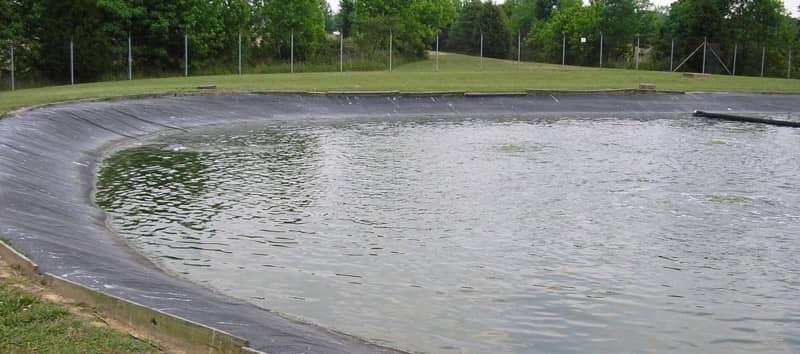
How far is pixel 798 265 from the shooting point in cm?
931

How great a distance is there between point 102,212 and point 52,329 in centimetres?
626

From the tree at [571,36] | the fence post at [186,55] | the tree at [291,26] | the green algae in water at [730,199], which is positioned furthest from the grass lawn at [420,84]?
the green algae in water at [730,199]

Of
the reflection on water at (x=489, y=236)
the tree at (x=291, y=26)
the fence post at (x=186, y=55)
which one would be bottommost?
the reflection on water at (x=489, y=236)

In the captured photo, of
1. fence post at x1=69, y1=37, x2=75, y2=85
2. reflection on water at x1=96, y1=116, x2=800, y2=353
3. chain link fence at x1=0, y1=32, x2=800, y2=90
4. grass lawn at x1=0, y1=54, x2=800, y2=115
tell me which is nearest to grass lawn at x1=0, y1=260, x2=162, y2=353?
reflection on water at x1=96, y1=116, x2=800, y2=353

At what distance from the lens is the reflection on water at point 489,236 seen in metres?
7.52

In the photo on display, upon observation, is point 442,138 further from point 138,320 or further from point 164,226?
point 138,320

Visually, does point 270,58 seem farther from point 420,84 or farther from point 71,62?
point 420,84

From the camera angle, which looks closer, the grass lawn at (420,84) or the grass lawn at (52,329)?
the grass lawn at (52,329)

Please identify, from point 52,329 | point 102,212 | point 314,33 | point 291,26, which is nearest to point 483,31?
point 314,33

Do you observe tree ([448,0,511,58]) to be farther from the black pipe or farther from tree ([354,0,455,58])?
the black pipe

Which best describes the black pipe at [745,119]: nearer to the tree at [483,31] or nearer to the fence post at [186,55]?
the fence post at [186,55]

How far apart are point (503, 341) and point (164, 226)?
5.62 meters

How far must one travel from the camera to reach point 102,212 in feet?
38.4

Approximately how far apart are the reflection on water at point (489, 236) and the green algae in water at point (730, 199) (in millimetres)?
85
